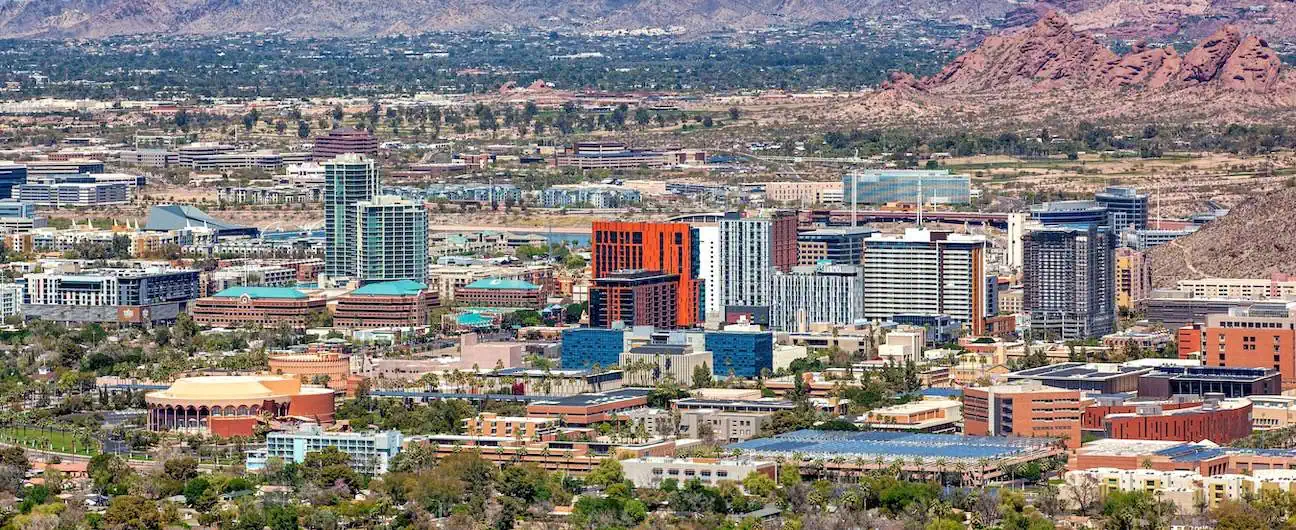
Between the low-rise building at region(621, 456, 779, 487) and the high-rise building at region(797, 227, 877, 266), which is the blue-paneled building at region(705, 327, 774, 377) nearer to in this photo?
the high-rise building at region(797, 227, 877, 266)

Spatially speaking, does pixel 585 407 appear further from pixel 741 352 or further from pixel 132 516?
pixel 132 516

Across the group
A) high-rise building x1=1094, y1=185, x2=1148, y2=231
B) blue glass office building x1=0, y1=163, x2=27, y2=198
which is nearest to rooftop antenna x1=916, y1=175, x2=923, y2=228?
high-rise building x1=1094, y1=185, x2=1148, y2=231

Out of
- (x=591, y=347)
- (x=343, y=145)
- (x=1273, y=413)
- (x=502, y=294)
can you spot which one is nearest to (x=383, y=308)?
(x=502, y=294)

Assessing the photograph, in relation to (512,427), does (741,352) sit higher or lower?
higher

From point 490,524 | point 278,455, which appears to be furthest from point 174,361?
point 490,524

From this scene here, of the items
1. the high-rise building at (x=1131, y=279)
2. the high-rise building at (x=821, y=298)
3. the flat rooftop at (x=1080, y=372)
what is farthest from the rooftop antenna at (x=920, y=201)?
the flat rooftop at (x=1080, y=372)
